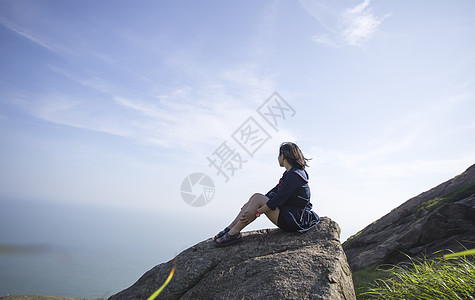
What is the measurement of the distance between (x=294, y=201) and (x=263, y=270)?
175 cm

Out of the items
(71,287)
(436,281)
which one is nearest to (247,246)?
(436,281)

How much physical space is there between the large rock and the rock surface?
6.69 meters

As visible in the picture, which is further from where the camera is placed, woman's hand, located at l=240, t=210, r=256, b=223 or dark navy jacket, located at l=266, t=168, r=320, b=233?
woman's hand, located at l=240, t=210, r=256, b=223

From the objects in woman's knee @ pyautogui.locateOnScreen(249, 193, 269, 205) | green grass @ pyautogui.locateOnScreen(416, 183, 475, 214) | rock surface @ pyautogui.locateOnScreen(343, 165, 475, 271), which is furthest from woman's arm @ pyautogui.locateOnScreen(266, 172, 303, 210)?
green grass @ pyautogui.locateOnScreen(416, 183, 475, 214)

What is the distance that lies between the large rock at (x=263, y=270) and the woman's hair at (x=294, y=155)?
170cm

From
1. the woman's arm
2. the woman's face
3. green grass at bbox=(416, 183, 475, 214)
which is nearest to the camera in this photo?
the woman's arm

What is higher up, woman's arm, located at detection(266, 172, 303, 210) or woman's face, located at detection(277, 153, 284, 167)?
woman's face, located at detection(277, 153, 284, 167)

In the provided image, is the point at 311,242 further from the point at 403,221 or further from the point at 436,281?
the point at 403,221

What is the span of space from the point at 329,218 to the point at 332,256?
1.89 m

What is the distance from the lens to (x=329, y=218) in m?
7.20

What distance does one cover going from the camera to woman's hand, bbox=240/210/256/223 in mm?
6191

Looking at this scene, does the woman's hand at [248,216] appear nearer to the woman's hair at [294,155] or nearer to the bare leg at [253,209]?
the bare leg at [253,209]

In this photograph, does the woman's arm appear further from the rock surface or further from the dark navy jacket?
the rock surface

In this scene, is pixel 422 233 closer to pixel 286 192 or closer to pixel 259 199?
pixel 286 192
